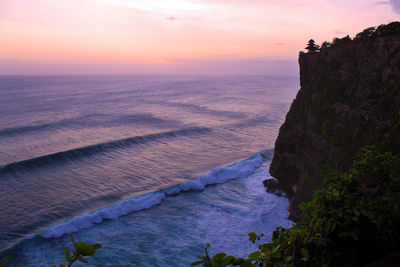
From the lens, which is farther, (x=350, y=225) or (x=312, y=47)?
(x=312, y=47)

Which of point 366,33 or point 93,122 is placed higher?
point 366,33

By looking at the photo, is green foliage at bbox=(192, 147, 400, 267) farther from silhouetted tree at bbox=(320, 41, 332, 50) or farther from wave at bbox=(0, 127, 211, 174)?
wave at bbox=(0, 127, 211, 174)

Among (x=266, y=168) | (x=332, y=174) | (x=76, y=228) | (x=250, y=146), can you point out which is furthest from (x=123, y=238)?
(x=250, y=146)

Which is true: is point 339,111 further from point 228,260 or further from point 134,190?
point 134,190

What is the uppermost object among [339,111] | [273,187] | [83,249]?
[339,111]

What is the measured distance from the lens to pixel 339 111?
13.0m

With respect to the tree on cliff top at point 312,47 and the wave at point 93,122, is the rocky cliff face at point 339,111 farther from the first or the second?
the wave at point 93,122

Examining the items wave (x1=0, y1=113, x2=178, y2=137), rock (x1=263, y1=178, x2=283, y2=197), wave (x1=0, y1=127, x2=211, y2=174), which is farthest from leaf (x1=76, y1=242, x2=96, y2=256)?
wave (x1=0, y1=113, x2=178, y2=137)

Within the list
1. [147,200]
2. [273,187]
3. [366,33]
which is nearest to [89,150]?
[147,200]

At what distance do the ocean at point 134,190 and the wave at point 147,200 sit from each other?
6 centimetres

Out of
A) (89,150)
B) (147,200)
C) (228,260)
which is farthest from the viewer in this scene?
(89,150)

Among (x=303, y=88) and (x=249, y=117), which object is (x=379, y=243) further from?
(x=249, y=117)

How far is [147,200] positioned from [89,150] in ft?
40.3

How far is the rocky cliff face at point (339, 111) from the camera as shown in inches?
438
